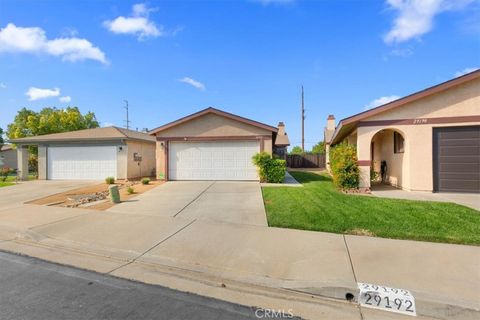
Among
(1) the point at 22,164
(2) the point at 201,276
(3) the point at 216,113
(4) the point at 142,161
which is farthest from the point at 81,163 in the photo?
(2) the point at 201,276

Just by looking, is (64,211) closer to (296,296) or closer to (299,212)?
(299,212)

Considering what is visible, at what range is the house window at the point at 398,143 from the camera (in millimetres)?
11305

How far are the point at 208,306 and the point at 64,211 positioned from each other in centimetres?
697

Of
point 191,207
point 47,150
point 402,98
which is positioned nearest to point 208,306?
point 191,207

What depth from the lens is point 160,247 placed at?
198 inches

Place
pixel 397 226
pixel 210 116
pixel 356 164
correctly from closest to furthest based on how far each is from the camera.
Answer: pixel 397 226 < pixel 356 164 < pixel 210 116

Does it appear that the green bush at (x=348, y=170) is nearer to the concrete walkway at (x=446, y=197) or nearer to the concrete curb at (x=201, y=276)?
the concrete walkway at (x=446, y=197)

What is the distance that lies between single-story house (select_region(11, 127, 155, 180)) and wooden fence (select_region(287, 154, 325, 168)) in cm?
1873

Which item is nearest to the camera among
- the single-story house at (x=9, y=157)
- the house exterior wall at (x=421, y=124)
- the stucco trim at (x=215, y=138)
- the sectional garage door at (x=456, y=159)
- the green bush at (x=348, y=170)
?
the sectional garage door at (x=456, y=159)

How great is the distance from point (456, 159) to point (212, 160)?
419 inches

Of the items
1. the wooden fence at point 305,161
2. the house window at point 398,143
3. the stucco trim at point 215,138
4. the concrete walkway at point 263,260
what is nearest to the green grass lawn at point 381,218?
the concrete walkway at point 263,260

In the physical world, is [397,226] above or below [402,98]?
below

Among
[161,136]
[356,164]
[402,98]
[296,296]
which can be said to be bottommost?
[296,296]

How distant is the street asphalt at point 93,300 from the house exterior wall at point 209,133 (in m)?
10.9
